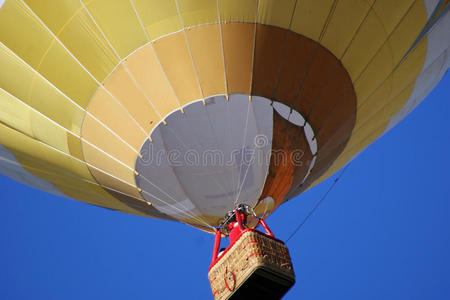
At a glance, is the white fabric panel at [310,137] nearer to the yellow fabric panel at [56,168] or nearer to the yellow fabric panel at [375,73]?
the yellow fabric panel at [375,73]

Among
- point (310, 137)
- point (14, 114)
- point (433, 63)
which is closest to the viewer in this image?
point (310, 137)

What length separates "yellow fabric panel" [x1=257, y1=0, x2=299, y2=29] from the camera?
563cm

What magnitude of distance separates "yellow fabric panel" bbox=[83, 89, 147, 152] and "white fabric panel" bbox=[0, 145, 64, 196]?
1900mm

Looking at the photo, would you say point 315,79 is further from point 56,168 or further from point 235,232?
point 56,168

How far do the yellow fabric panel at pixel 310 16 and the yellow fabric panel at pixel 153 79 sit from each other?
1459 mm

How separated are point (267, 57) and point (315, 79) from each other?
0.63 m

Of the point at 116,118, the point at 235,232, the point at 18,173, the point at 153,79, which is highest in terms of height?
the point at 18,173

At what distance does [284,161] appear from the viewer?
21.0ft

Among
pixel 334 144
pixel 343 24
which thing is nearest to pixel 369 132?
pixel 334 144

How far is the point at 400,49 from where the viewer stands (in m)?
6.53

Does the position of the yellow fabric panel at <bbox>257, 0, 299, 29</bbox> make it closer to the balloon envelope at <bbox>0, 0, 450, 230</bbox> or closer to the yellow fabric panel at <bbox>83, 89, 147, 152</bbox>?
the balloon envelope at <bbox>0, 0, 450, 230</bbox>

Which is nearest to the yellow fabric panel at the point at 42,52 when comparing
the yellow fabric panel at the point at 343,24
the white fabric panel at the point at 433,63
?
the yellow fabric panel at the point at 343,24

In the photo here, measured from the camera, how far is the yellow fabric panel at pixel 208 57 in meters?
5.66

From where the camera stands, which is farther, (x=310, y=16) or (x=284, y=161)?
(x=284, y=161)
